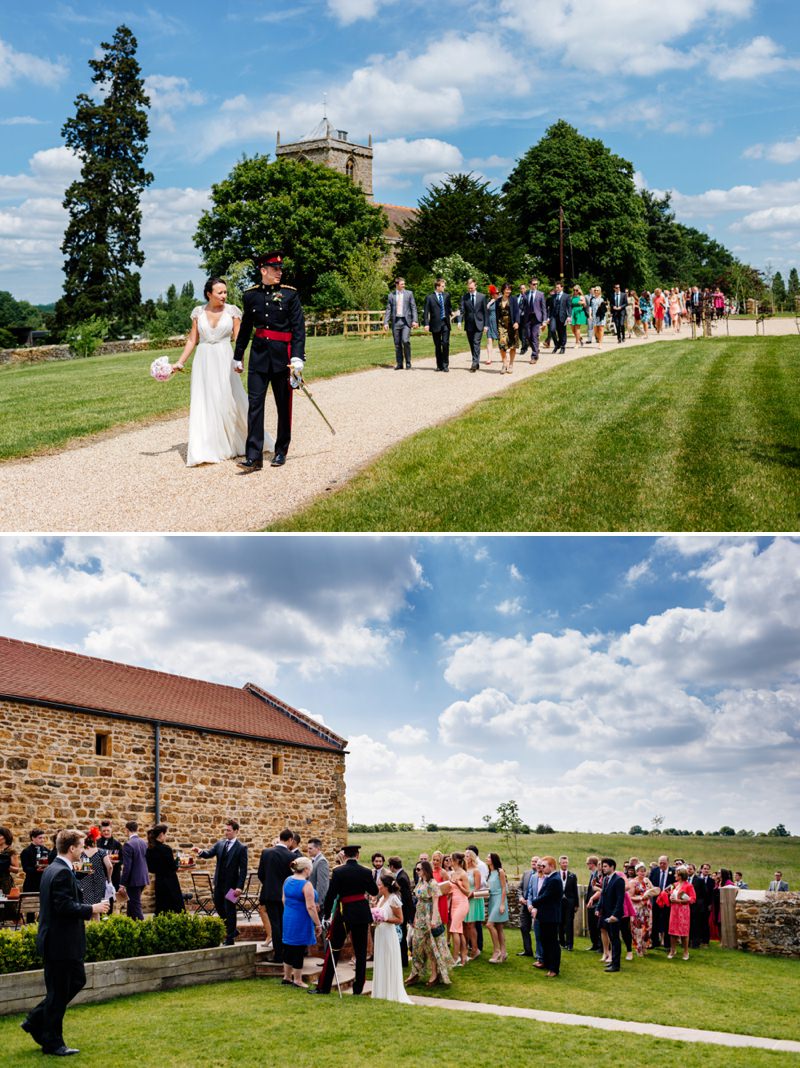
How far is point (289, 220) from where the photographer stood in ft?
225

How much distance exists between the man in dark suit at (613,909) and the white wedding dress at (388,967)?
3.46m

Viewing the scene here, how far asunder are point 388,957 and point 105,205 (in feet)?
207

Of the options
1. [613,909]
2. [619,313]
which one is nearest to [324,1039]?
[613,909]

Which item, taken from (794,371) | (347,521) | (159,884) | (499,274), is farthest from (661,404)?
(499,274)

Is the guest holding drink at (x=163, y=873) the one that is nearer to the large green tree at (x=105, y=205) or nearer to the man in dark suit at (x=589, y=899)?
the man in dark suit at (x=589, y=899)

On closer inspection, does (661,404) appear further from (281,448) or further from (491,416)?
(281,448)

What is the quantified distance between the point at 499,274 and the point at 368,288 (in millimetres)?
12104

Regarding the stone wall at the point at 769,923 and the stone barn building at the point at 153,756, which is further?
the stone barn building at the point at 153,756

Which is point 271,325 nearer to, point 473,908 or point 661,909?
point 473,908

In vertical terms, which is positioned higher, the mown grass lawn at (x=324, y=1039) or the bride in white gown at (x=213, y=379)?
the bride in white gown at (x=213, y=379)

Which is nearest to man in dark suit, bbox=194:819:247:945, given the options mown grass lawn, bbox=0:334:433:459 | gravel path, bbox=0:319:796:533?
gravel path, bbox=0:319:796:533

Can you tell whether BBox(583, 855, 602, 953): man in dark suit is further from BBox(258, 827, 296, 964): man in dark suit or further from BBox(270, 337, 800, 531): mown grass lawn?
BBox(270, 337, 800, 531): mown grass lawn

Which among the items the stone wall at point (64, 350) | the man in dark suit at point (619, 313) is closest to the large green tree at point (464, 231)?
the stone wall at point (64, 350)

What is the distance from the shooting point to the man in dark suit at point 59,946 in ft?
23.3
